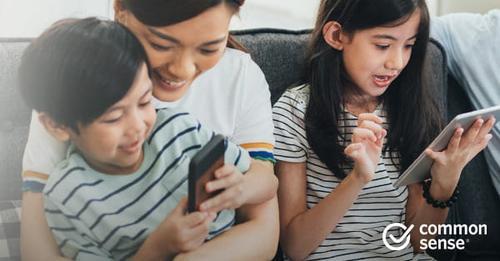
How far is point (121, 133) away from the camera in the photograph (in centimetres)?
71

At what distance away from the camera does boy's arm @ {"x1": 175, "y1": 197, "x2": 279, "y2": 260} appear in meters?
0.79

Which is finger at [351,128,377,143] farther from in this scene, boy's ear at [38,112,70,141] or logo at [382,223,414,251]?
boy's ear at [38,112,70,141]

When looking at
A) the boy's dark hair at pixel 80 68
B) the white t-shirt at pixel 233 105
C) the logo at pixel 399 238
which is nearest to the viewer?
the boy's dark hair at pixel 80 68

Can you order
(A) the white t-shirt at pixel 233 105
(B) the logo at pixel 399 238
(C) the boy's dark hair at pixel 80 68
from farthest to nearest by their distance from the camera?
1. (B) the logo at pixel 399 238
2. (A) the white t-shirt at pixel 233 105
3. (C) the boy's dark hair at pixel 80 68

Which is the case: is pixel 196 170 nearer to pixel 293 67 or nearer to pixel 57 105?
pixel 57 105

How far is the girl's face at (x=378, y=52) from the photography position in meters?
0.91

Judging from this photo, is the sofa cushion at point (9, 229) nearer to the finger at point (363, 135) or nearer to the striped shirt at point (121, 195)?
the striped shirt at point (121, 195)

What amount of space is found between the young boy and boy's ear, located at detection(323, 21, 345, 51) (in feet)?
0.80

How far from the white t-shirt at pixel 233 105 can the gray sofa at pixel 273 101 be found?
1.1 inches

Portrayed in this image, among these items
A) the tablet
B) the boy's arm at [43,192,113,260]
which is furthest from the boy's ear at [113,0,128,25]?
the tablet

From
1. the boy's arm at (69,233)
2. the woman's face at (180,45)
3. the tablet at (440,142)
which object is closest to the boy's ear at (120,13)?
the woman's face at (180,45)

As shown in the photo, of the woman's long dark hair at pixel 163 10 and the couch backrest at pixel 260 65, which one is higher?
the woman's long dark hair at pixel 163 10

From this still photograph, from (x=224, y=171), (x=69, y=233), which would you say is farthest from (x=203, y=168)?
(x=69, y=233)

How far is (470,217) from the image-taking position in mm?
1078
